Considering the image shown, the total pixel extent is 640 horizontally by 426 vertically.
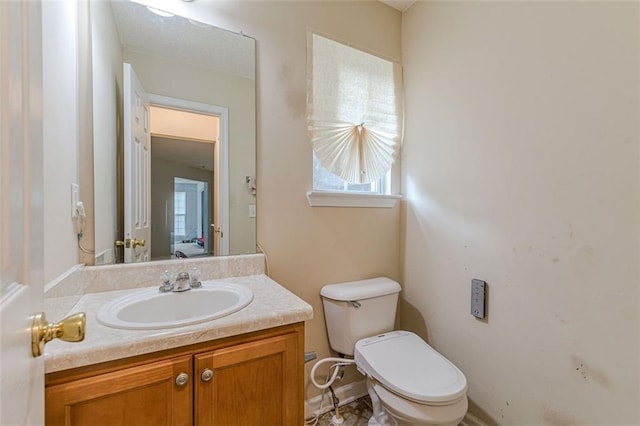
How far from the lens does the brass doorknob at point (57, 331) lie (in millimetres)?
454

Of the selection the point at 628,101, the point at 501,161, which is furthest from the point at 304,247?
the point at 628,101

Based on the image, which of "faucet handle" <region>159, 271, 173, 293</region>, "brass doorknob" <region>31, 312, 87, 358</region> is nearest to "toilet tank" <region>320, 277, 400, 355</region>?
"faucet handle" <region>159, 271, 173, 293</region>

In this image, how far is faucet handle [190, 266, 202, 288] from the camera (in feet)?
3.86

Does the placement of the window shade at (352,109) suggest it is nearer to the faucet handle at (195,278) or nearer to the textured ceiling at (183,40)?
the textured ceiling at (183,40)

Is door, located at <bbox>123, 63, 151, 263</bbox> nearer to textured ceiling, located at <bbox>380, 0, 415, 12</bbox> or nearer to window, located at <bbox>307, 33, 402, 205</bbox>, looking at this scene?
window, located at <bbox>307, 33, 402, 205</bbox>

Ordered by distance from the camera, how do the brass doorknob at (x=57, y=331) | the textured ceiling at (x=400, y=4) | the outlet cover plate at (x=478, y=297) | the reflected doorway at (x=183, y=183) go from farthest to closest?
the textured ceiling at (x=400, y=4) < the outlet cover plate at (x=478, y=297) < the reflected doorway at (x=183, y=183) < the brass doorknob at (x=57, y=331)

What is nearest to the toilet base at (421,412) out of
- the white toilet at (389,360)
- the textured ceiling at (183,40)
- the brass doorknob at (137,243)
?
the white toilet at (389,360)

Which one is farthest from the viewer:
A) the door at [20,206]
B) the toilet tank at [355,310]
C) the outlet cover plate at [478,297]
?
the toilet tank at [355,310]

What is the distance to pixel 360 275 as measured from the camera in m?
1.74

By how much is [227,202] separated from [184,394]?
84 centimetres

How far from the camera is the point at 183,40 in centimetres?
130

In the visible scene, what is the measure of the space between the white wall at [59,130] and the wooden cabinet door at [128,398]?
0.32 m

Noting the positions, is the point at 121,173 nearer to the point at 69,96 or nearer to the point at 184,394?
the point at 69,96

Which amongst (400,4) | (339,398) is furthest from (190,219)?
(400,4)
